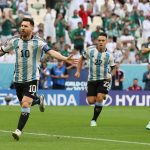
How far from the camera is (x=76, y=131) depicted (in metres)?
16.6

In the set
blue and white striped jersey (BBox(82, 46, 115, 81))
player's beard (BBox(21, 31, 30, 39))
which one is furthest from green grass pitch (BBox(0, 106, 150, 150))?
player's beard (BBox(21, 31, 30, 39))

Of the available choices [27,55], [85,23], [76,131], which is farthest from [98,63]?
[85,23]

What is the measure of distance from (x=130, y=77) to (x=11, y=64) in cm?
491

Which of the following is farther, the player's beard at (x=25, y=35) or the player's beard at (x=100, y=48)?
the player's beard at (x=100, y=48)

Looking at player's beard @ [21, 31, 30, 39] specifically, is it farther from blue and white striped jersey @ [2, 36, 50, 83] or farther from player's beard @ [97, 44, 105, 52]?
player's beard @ [97, 44, 105, 52]

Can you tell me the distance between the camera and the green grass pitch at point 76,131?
13562 mm

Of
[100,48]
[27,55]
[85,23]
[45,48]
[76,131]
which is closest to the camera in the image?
[45,48]

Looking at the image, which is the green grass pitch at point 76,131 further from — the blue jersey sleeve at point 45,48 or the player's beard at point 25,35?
the player's beard at point 25,35

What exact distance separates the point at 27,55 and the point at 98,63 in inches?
166

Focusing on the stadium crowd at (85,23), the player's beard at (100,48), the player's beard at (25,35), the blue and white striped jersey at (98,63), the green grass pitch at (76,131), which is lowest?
the green grass pitch at (76,131)

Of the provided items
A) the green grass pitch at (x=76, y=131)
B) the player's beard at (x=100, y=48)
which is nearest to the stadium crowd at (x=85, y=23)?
the green grass pitch at (x=76, y=131)

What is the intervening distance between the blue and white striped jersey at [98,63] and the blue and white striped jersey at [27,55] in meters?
3.97

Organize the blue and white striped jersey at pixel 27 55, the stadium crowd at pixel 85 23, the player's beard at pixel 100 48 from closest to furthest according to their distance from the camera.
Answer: the blue and white striped jersey at pixel 27 55 → the player's beard at pixel 100 48 → the stadium crowd at pixel 85 23

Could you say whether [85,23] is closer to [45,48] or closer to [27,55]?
[27,55]
